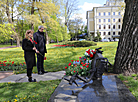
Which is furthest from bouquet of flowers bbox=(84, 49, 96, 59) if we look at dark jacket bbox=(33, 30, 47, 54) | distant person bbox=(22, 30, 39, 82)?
distant person bbox=(22, 30, 39, 82)

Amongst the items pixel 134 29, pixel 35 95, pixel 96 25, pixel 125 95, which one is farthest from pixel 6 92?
pixel 96 25

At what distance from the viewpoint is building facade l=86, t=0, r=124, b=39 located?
5095 cm

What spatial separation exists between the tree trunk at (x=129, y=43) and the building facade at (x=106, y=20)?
4758cm

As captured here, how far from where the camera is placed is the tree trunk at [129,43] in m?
4.04

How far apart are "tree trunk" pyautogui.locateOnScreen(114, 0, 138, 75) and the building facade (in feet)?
156

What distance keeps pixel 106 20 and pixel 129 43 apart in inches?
2037

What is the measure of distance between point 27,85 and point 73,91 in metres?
1.76

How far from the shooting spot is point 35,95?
3221mm

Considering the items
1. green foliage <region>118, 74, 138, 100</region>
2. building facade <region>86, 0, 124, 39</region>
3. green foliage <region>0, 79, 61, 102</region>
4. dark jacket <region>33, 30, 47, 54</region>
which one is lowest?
green foliage <region>0, 79, 61, 102</region>

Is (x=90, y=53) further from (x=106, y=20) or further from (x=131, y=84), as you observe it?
(x=106, y=20)

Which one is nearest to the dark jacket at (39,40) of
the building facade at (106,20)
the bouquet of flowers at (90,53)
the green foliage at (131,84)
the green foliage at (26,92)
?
the green foliage at (26,92)

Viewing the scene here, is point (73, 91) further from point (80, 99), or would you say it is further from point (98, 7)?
point (98, 7)

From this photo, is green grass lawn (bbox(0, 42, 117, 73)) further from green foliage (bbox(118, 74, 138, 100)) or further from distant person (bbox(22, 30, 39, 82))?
green foliage (bbox(118, 74, 138, 100))

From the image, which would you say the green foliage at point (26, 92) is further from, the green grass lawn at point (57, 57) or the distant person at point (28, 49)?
the green grass lawn at point (57, 57)
